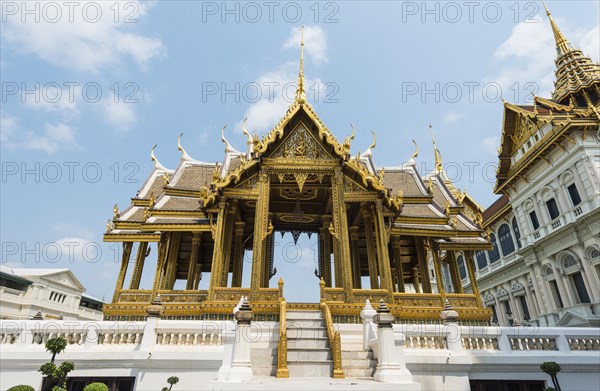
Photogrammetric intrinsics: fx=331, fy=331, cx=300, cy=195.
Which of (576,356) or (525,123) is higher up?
(525,123)

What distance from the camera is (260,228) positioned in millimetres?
10211

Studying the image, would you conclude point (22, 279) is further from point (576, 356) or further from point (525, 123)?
point (525, 123)

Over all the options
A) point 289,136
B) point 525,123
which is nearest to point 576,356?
point 289,136

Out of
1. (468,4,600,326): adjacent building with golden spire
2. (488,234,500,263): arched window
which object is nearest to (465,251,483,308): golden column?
(468,4,600,326): adjacent building with golden spire

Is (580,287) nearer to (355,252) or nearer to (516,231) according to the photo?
(516,231)

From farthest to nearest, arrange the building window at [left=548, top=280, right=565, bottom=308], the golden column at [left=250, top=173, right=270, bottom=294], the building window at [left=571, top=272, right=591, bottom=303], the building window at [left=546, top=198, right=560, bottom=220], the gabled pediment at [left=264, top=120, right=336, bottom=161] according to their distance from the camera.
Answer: the building window at [left=546, top=198, right=560, bottom=220] < the building window at [left=548, top=280, right=565, bottom=308] < the building window at [left=571, top=272, right=591, bottom=303] < the gabled pediment at [left=264, top=120, right=336, bottom=161] < the golden column at [left=250, top=173, right=270, bottom=294]

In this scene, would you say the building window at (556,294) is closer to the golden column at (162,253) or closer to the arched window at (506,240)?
the arched window at (506,240)

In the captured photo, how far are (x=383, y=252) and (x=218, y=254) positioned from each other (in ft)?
16.6

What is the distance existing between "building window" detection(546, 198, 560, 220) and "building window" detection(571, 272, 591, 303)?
13.4ft

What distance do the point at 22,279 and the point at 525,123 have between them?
5166 centimetres

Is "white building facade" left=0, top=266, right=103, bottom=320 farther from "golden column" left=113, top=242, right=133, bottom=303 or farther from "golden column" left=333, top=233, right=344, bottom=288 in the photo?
"golden column" left=333, top=233, right=344, bottom=288

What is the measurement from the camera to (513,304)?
28469mm

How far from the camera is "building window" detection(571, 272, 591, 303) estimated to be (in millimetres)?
20530

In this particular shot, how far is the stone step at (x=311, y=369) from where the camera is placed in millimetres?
6371
